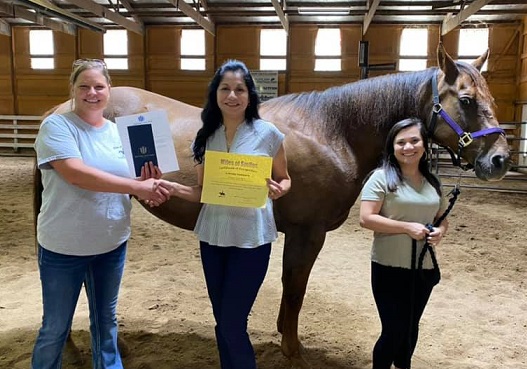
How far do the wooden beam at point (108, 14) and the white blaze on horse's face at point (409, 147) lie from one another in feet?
28.4

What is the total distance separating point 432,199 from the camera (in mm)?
1667

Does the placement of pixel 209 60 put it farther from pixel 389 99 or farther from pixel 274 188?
pixel 274 188

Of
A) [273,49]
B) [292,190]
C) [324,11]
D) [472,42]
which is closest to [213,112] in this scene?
[292,190]

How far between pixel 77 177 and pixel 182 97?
1165 centimetres

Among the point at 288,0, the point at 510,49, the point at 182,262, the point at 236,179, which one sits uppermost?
the point at 288,0

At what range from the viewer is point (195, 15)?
34.3 ft

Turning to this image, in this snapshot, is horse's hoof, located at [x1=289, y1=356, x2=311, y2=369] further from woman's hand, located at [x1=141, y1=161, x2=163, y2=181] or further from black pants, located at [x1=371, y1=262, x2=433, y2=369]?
woman's hand, located at [x1=141, y1=161, x2=163, y2=181]

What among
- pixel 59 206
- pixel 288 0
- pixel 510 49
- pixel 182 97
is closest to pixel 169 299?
pixel 59 206

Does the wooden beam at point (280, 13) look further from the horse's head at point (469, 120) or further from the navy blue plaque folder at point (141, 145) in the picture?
the navy blue plaque folder at point (141, 145)

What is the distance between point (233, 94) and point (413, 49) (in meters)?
11.5

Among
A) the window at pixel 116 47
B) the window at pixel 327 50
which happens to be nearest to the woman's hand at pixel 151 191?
the window at pixel 327 50

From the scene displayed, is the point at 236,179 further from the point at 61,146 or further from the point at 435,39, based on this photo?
the point at 435,39

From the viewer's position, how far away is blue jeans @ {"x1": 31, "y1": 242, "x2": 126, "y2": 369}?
156 centimetres

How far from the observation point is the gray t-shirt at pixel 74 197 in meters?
1.48
